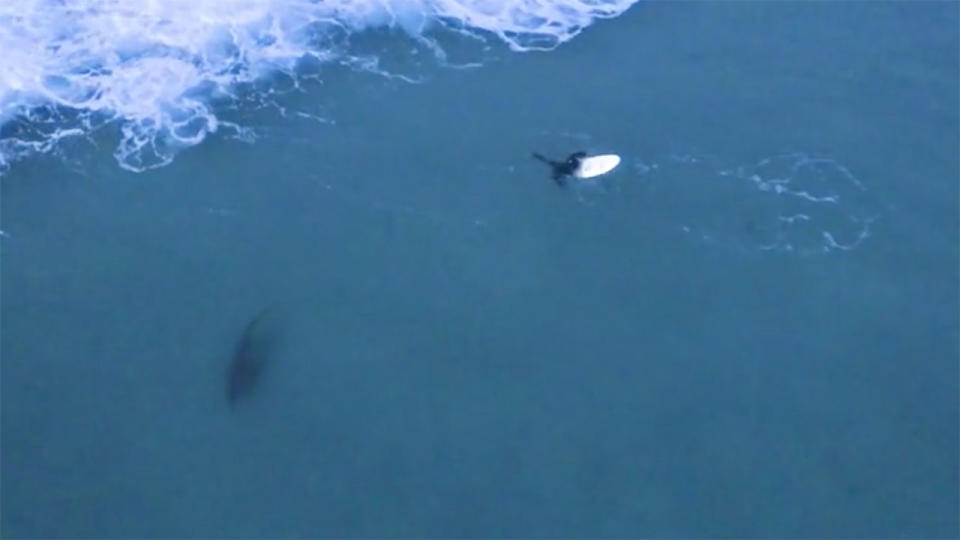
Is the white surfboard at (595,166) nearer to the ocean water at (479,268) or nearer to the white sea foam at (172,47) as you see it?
the ocean water at (479,268)

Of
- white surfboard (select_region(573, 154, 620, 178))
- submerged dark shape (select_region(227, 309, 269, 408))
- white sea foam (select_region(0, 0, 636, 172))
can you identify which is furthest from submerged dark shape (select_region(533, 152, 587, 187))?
submerged dark shape (select_region(227, 309, 269, 408))

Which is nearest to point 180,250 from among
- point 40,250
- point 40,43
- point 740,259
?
point 40,250

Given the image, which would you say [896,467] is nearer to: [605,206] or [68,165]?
[605,206]

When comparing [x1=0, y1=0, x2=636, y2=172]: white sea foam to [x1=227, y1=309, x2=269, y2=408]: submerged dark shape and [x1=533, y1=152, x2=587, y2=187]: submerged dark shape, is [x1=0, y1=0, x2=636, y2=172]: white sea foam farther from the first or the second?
[x1=227, y1=309, x2=269, y2=408]: submerged dark shape

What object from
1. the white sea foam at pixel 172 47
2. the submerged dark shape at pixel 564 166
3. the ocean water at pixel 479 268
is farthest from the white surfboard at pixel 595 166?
the white sea foam at pixel 172 47

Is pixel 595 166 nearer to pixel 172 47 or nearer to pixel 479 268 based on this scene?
pixel 479 268

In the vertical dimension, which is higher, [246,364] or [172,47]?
[172,47]

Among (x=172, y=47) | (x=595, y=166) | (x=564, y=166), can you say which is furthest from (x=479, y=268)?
(x=172, y=47)
